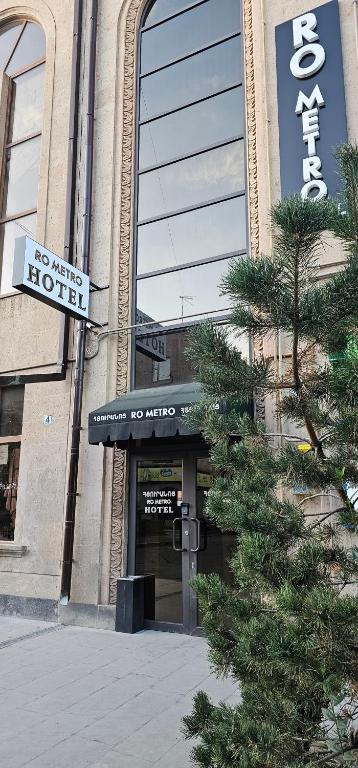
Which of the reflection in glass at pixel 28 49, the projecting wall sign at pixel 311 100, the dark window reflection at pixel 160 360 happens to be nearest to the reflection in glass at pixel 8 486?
the dark window reflection at pixel 160 360

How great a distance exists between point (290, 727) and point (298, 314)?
1.75m

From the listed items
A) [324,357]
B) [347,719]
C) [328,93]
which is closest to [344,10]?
[328,93]

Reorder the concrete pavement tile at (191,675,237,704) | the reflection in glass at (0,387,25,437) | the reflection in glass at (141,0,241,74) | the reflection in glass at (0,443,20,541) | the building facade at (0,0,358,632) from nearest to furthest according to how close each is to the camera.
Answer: the concrete pavement tile at (191,675,237,704), the building facade at (0,0,358,632), the reflection in glass at (141,0,241,74), the reflection in glass at (0,443,20,541), the reflection in glass at (0,387,25,437)

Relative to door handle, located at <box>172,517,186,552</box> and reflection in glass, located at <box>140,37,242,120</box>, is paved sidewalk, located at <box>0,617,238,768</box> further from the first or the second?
reflection in glass, located at <box>140,37,242,120</box>

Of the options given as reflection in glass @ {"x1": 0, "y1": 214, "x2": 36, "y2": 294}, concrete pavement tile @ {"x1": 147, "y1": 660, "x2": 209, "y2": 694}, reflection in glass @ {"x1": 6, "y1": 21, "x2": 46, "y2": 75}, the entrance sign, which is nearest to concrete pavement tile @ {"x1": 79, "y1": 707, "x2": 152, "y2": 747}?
concrete pavement tile @ {"x1": 147, "y1": 660, "x2": 209, "y2": 694}

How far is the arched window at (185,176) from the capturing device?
793 cm

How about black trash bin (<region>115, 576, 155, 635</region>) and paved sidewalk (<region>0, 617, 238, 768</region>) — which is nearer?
paved sidewalk (<region>0, 617, 238, 768</region>)

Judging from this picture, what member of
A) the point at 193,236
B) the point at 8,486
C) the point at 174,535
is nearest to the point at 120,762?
the point at 174,535

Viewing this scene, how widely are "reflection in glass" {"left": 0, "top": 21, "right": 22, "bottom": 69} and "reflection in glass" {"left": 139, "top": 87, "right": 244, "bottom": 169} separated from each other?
4213 millimetres

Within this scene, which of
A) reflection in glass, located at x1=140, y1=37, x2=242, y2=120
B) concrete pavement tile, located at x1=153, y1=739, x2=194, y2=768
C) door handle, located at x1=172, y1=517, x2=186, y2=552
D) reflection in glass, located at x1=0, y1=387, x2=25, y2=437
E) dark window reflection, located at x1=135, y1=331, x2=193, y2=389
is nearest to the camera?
concrete pavement tile, located at x1=153, y1=739, x2=194, y2=768

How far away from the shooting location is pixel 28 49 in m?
10.9

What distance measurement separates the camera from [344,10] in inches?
282

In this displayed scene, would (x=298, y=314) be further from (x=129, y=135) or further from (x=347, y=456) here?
(x=129, y=135)

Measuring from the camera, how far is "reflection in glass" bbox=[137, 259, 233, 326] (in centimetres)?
786
